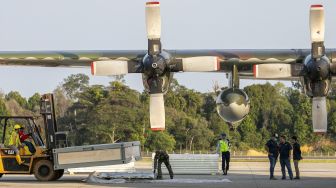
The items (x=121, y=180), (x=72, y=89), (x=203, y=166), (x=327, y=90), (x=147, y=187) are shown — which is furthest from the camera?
(x=72, y=89)

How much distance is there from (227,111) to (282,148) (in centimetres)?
407

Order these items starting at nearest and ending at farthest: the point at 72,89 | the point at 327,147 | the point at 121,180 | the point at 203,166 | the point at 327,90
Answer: the point at 327,90 < the point at 121,180 < the point at 203,166 < the point at 327,147 < the point at 72,89

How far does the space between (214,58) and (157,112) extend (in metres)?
2.14

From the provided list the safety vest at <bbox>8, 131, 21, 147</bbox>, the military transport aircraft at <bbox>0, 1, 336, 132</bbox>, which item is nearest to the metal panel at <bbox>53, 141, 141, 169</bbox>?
the safety vest at <bbox>8, 131, 21, 147</bbox>

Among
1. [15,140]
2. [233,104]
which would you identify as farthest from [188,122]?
→ [233,104]

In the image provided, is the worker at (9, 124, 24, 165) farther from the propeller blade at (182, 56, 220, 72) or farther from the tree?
the tree

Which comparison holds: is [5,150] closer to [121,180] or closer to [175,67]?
[121,180]

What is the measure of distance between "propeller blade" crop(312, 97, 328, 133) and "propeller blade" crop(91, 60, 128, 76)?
5.14 m

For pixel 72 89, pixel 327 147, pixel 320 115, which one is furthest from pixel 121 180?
pixel 72 89

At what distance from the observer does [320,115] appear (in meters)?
20.2


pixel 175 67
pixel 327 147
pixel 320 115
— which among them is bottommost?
pixel 327 147
